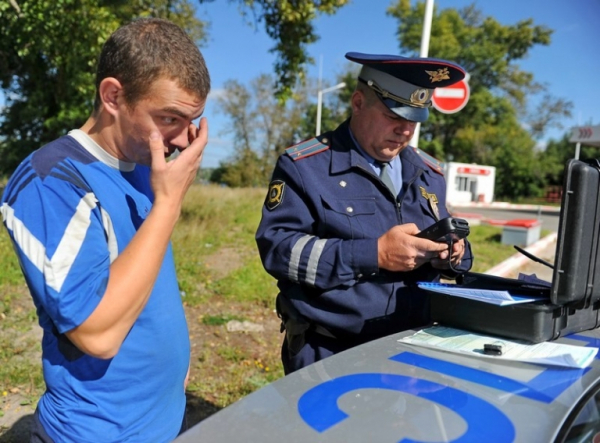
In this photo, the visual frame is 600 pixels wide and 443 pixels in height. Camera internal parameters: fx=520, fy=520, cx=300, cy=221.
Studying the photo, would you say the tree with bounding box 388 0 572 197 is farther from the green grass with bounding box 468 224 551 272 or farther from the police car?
the police car

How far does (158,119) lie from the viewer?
4.47ft

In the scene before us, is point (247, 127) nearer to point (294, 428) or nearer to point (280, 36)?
point (280, 36)

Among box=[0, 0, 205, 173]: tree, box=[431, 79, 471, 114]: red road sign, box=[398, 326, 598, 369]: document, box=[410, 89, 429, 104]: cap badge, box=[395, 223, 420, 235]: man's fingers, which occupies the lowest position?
box=[398, 326, 598, 369]: document

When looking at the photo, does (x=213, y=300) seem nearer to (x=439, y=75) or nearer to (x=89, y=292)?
(x=439, y=75)

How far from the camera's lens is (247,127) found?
36.9m

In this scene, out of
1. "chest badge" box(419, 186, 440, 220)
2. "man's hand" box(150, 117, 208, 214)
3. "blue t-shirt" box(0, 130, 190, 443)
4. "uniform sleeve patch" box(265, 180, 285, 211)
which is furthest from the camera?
"chest badge" box(419, 186, 440, 220)

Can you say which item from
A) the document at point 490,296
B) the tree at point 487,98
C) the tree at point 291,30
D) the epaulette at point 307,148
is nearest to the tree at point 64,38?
the tree at point 291,30

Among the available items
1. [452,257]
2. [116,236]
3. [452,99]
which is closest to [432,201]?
[452,257]

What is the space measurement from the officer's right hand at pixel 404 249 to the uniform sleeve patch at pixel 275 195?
425 millimetres

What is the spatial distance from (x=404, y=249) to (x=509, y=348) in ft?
1.58

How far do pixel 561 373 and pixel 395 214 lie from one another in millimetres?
912

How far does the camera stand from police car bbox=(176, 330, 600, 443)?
995 millimetres

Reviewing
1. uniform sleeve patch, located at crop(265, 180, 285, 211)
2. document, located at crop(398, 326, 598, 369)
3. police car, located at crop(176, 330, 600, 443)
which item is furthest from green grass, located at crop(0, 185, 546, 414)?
police car, located at crop(176, 330, 600, 443)

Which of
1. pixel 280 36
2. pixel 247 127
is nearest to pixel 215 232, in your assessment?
pixel 280 36
